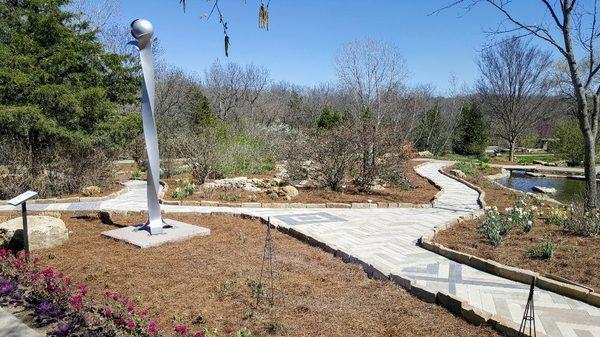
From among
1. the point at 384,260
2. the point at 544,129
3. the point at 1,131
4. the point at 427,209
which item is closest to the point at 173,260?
the point at 384,260

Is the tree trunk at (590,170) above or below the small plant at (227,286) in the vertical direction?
above

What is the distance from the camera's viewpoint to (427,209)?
32.8ft

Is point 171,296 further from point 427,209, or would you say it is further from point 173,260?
point 427,209

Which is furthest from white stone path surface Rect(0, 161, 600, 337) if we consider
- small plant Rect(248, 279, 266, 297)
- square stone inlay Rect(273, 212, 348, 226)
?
small plant Rect(248, 279, 266, 297)

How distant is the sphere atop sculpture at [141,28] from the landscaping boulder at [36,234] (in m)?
3.25

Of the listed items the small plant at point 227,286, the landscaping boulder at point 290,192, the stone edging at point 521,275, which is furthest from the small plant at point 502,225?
the landscaping boulder at point 290,192

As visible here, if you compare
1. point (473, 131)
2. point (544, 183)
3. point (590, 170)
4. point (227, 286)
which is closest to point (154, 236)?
point (227, 286)

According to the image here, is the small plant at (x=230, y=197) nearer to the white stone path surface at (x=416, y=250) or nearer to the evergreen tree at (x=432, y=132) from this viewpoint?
the white stone path surface at (x=416, y=250)

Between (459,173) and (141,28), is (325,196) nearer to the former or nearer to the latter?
(141,28)

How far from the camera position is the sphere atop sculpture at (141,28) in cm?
595

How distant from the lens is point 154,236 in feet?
21.1

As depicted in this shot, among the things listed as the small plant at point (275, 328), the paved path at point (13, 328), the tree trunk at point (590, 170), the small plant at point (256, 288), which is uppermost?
the tree trunk at point (590, 170)

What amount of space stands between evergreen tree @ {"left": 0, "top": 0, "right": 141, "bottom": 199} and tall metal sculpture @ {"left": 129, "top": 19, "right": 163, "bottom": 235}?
5273 millimetres

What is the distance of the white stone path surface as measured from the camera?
13.4 feet
